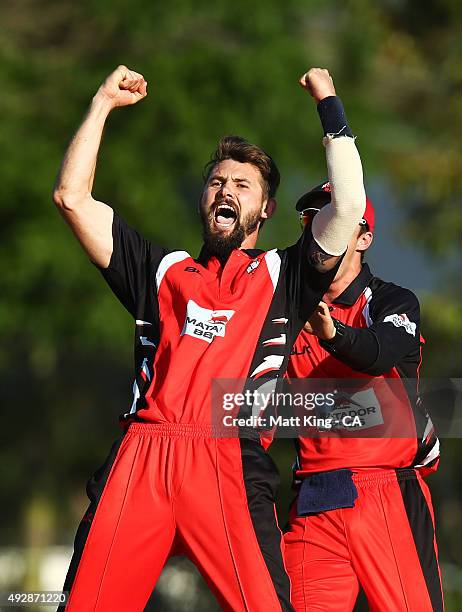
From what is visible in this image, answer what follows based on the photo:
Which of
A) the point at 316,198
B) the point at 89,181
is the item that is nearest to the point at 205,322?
the point at 89,181

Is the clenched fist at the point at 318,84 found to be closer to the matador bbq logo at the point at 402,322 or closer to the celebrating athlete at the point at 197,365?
the celebrating athlete at the point at 197,365

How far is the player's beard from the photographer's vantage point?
5047 mm

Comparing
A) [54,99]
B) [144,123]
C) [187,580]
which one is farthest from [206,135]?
[187,580]

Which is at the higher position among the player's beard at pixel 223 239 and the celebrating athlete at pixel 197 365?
the player's beard at pixel 223 239

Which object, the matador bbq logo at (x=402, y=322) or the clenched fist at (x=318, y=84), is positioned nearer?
the clenched fist at (x=318, y=84)

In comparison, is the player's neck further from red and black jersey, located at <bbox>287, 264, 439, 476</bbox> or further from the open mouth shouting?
the open mouth shouting

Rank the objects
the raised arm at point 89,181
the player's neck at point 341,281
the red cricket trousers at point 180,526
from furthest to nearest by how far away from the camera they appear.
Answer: the player's neck at point 341,281
the raised arm at point 89,181
the red cricket trousers at point 180,526

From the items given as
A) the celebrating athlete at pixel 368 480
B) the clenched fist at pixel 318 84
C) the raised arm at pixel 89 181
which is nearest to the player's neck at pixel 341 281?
the celebrating athlete at pixel 368 480

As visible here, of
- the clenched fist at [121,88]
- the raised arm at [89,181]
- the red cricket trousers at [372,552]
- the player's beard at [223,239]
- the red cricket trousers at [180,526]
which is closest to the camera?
the red cricket trousers at [180,526]

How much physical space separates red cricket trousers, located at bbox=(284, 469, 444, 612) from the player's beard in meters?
1.27

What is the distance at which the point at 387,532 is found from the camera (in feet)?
17.5

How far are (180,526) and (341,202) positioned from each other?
56.1 inches

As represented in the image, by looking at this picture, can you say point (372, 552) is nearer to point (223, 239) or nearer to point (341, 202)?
point (223, 239)

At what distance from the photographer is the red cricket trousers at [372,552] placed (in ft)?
17.2
